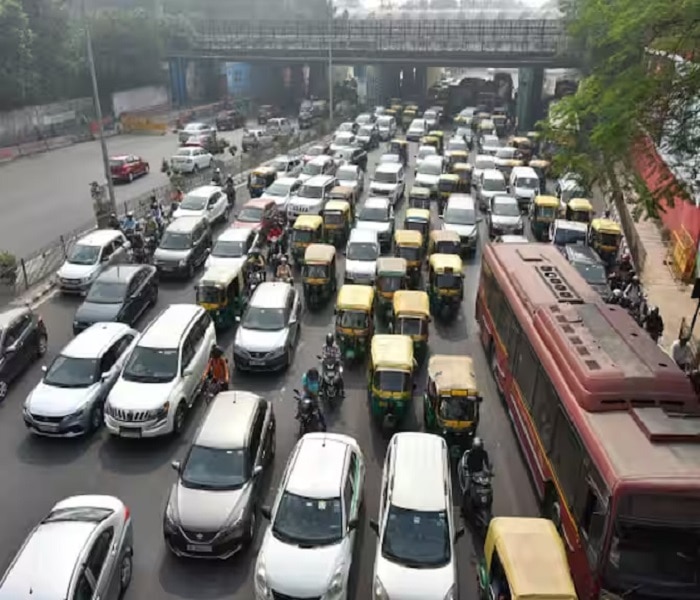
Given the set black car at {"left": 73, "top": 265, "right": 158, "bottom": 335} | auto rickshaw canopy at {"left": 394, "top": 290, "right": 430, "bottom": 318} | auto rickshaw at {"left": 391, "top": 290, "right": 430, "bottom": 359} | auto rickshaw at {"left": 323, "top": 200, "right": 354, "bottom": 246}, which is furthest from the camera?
auto rickshaw at {"left": 323, "top": 200, "right": 354, "bottom": 246}

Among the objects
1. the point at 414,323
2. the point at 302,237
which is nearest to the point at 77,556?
the point at 414,323

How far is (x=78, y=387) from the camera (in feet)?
47.3

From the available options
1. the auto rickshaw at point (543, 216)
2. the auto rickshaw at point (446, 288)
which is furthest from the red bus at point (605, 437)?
the auto rickshaw at point (543, 216)

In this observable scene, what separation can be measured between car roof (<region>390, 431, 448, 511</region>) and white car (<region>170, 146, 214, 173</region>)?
101 feet

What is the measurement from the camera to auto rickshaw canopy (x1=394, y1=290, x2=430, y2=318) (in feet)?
58.3

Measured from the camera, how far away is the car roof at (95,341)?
49.6 ft

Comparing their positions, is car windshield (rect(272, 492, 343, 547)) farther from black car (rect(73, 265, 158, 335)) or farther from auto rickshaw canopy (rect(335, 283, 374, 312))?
black car (rect(73, 265, 158, 335))

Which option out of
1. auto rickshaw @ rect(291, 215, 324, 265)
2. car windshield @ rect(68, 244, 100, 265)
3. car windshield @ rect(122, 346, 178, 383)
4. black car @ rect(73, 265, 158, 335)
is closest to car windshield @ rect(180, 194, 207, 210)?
auto rickshaw @ rect(291, 215, 324, 265)

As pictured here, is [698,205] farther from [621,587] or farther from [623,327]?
[621,587]

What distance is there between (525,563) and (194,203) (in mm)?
22130

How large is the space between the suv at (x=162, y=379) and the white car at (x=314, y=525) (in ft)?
12.3

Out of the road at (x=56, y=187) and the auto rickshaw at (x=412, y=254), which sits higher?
the auto rickshaw at (x=412, y=254)

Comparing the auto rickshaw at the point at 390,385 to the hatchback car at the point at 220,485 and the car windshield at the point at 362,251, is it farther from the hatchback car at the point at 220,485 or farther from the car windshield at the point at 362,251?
the car windshield at the point at 362,251

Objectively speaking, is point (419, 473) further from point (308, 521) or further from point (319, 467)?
point (308, 521)
